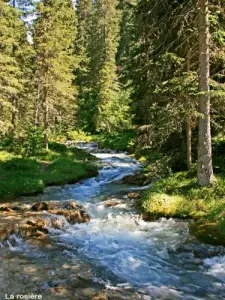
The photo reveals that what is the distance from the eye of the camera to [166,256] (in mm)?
10258

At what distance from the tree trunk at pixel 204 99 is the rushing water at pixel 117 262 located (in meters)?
2.42

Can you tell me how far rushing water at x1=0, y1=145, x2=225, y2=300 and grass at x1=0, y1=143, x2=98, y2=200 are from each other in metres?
5.39

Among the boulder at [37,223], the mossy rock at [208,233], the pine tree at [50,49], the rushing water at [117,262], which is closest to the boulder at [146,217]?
the rushing water at [117,262]

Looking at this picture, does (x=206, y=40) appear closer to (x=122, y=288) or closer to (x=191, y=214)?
(x=191, y=214)

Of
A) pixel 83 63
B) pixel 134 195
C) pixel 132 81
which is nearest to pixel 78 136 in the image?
pixel 83 63

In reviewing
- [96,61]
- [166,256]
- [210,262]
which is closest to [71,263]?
[166,256]

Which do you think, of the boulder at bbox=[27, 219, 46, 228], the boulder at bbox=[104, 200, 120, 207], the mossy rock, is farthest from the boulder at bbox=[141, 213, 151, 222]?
the boulder at bbox=[27, 219, 46, 228]

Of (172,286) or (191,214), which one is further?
(191,214)

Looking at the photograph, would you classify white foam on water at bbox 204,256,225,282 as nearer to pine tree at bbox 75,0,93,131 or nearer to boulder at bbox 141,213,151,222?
boulder at bbox 141,213,151,222

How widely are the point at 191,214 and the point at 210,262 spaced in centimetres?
325

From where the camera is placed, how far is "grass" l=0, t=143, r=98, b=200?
17953 millimetres

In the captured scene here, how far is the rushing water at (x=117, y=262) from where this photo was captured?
809 centimetres

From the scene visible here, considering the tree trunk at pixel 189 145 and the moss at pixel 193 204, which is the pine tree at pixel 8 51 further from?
the moss at pixel 193 204

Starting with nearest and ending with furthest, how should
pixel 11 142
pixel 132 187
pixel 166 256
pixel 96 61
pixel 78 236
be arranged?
pixel 166 256 → pixel 78 236 → pixel 132 187 → pixel 11 142 → pixel 96 61
